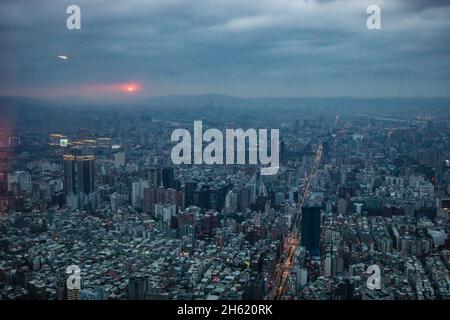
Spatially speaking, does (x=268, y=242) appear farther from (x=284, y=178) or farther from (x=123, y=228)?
(x=123, y=228)

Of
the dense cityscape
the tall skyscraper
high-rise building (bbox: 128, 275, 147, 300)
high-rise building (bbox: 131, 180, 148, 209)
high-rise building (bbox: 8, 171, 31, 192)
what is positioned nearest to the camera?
high-rise building (bbox: 128, 275, 147, 300)

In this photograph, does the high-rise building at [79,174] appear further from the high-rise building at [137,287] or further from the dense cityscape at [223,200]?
the high-rise building at [137,287]

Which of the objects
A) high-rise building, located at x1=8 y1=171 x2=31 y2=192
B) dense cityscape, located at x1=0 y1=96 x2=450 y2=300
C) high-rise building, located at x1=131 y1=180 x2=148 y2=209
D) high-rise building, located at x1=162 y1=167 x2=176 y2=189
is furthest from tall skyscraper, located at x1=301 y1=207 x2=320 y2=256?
high-rise building, located at x1=8 y1=171 x2=31 y2=192

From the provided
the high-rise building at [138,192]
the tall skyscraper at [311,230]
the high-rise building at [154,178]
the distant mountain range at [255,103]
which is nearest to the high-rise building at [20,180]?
the distant mountain range at [255,103]

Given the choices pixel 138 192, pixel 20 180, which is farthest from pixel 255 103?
pixel 20 180

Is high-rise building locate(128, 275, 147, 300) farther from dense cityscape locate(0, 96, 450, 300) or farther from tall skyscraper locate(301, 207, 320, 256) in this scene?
tall skyscraper locate(301, 207, 320, 256)

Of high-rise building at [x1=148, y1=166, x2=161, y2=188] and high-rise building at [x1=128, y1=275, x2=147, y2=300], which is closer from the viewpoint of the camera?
high-rise building at [x1=128, y1=275, x2=147, y2=300]

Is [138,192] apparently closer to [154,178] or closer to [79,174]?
[154,178]
